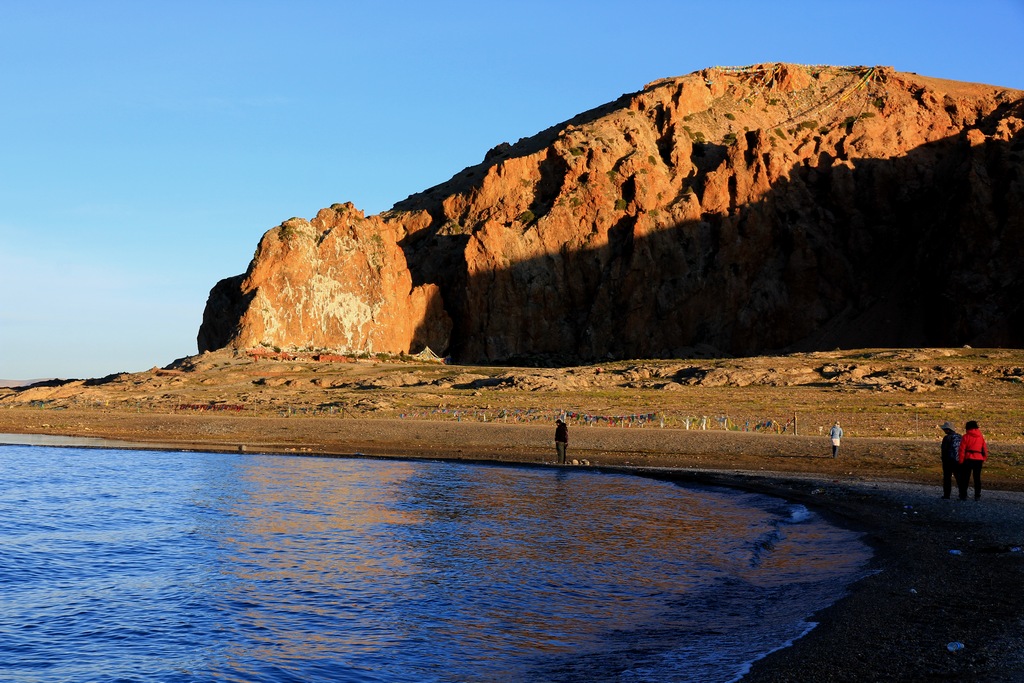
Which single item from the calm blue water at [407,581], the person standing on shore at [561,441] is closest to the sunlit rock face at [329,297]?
the person standing on shore at [561,441]

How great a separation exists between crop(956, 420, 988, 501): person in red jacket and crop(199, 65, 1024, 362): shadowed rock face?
6477cm

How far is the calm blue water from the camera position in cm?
1200

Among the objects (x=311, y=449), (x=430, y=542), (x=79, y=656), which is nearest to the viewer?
(x=79, y=656)

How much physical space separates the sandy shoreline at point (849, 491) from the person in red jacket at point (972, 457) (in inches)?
17.8

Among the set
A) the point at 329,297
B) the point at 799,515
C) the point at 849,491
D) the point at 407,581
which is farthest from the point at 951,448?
the point at 329,297

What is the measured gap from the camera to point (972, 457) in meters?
22.8

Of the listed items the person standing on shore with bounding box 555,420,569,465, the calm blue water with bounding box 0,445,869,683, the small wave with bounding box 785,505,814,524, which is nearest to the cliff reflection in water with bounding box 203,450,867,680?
the calm blue water with bounding box 0,445,869,683

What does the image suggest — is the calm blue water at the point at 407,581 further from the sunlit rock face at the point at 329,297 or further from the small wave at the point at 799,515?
the sunlit rock face at the point at 329,297

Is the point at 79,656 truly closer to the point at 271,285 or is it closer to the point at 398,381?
the point at 398,381

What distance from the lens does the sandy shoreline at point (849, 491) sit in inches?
413

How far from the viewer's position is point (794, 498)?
26281 millimetres

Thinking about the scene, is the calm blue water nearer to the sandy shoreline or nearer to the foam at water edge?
the foam at water edge

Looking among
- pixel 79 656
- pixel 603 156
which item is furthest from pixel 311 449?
pixel 603 156

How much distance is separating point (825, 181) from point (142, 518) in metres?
→ 89.5
